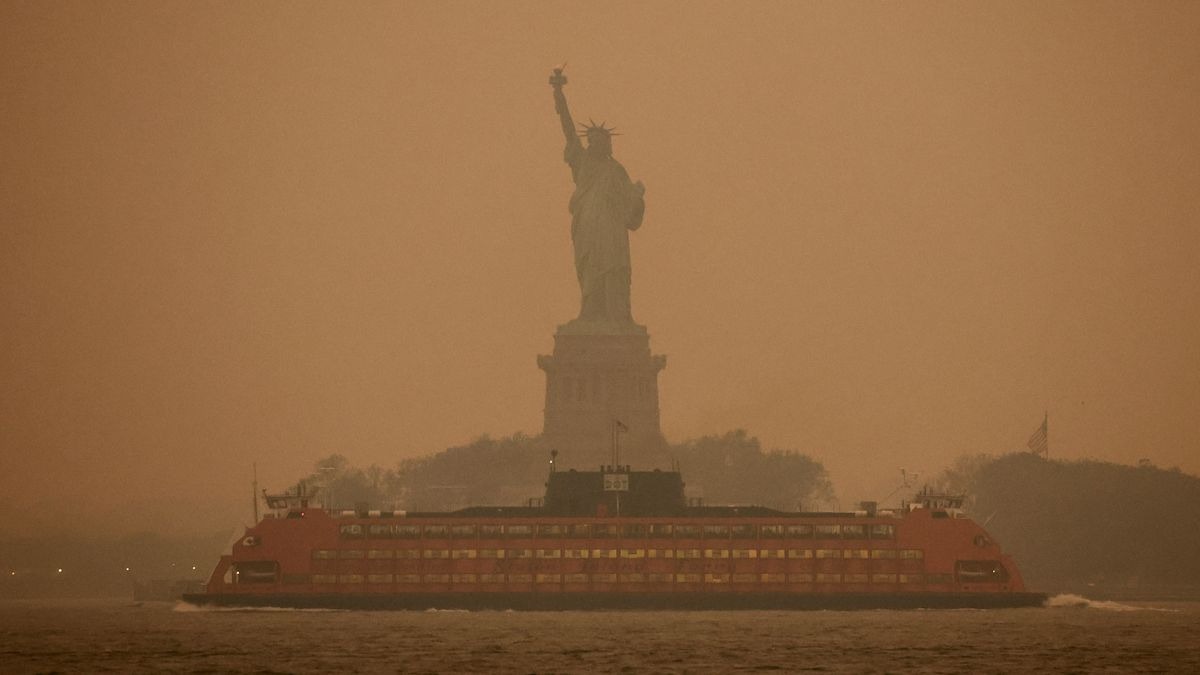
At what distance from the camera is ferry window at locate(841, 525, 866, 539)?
18388 centimetres

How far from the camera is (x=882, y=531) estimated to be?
183500mm

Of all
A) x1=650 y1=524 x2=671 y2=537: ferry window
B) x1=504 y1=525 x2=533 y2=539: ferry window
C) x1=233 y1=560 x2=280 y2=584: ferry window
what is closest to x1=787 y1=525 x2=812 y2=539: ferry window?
x1=650 y1=524 x2=671 y2=537: ferry window

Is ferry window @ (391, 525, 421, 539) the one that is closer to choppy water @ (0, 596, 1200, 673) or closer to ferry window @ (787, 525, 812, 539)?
choppy water @ (0, 596, 1200, 673)

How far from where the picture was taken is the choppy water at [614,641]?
5443 inches

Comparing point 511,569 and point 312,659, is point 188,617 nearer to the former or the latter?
point 511,569

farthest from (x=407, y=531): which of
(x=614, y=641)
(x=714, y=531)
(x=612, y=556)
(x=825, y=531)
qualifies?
(x=614, y=641)

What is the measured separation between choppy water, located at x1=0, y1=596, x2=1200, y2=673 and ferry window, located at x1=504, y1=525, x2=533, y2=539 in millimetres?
4743

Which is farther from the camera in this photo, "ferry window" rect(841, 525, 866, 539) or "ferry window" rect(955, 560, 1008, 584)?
"ferry window" rect(841, 525, 866, 539)

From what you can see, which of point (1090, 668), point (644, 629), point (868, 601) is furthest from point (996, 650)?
point (868, 601)

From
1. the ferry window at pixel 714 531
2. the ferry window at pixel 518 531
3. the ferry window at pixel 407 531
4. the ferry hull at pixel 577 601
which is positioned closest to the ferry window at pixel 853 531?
the ferry hull at pixel 577 601

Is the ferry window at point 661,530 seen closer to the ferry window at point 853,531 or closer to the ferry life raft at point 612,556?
the ferry life raft at point 612,556

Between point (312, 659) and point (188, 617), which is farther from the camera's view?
point (188, 617)

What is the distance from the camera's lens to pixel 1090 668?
13612 centimetres

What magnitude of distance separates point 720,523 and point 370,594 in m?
21.7
